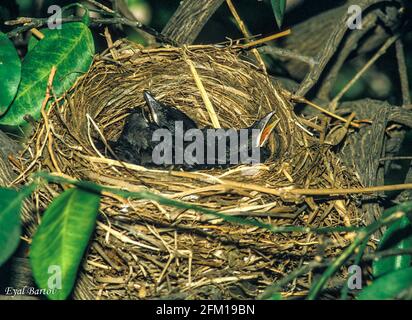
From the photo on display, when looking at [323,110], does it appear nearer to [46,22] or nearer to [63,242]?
[46,22]

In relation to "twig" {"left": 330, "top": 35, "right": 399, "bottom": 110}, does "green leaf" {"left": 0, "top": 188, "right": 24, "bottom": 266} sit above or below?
below

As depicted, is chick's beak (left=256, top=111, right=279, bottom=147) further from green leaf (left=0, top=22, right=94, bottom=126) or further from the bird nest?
green leaf (left=0, top=22, right=94, bottom=126)

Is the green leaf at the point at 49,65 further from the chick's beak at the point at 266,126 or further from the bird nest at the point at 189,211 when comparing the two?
the chick's beak at the point at 266,126

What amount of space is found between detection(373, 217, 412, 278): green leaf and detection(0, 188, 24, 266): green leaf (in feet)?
3.29

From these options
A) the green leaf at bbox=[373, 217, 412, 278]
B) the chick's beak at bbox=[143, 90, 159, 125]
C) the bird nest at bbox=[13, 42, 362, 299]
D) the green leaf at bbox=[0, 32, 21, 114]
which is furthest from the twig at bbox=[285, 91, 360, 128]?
the green leaf at bbox=[0, 32, 21, 114]

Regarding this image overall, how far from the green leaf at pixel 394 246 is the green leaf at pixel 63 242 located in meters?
0.86

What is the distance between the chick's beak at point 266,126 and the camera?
8.07 ft

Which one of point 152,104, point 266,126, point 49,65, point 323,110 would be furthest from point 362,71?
point 49,65

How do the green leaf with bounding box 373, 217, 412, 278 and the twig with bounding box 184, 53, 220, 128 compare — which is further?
the twig with bounding box 184, 53, 220, 128

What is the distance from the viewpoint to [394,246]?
165 cm

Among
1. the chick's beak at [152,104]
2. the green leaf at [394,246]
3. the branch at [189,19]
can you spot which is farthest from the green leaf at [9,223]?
the branch at [189,19]

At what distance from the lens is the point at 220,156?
8.32 feet

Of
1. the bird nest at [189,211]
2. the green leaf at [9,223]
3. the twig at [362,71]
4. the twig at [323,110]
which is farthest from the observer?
the twig at [362,71]

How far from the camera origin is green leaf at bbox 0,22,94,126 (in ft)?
7.00
